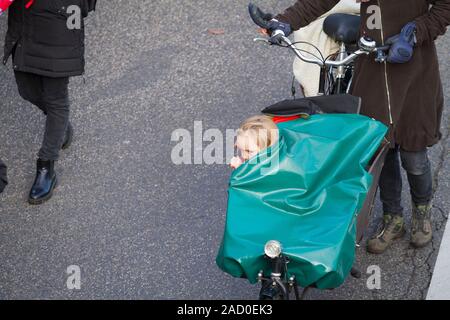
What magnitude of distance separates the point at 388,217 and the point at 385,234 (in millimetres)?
103

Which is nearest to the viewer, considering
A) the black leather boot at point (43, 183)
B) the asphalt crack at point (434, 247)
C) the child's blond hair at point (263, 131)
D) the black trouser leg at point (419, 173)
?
the child's blond hair at point (263, 131)

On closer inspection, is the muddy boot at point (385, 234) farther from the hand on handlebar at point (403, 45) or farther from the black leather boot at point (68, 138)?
the black leather boot at point (68, 138)

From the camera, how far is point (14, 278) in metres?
4.96

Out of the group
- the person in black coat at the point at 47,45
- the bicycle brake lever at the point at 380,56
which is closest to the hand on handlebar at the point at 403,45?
the bicycle brake lever at the point at 380,56

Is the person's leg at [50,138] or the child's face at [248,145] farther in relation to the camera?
the person's leg at [50,138]

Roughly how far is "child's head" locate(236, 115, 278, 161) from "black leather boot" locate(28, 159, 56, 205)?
204cm

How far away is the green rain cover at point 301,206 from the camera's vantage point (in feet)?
11.8

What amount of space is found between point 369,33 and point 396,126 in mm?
541

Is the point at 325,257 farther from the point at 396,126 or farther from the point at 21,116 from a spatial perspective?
the point at 21,116

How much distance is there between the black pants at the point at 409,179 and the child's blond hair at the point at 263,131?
115 centimetres

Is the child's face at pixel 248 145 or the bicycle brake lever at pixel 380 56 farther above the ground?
the bicycle brake lever at pixel 380 56

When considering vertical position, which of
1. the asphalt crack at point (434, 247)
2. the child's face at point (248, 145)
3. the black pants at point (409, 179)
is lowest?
the asphalt crack at point (434, 247)

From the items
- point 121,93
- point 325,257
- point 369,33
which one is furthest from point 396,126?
point 121,93
